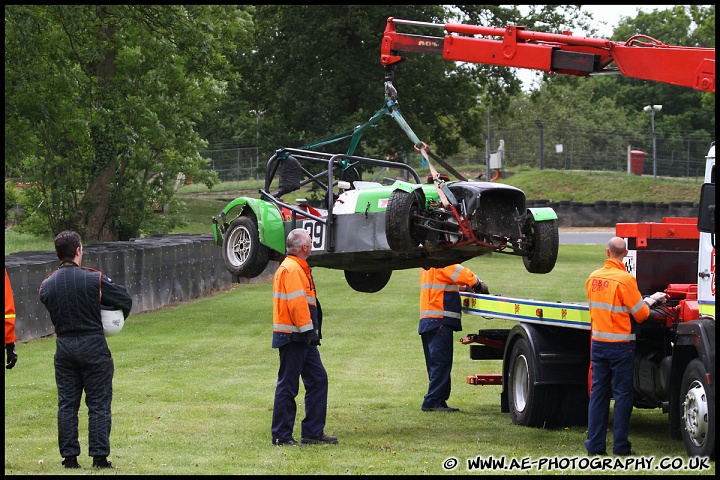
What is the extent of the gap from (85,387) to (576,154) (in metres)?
53.2

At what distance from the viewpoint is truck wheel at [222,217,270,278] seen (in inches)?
490

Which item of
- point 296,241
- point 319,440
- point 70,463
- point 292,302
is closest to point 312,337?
point 292,302

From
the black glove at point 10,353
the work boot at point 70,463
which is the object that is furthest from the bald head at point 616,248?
the black glove at point 10,353

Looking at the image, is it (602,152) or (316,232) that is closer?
(316,232)

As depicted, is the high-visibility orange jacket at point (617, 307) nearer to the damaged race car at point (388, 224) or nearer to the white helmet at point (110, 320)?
the damaged race car at point (388, 224)

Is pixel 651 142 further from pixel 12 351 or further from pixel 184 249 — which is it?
pixel 12 351

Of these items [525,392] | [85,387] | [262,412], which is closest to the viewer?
[85,387]

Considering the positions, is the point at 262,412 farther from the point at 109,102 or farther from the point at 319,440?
the point at 109,102

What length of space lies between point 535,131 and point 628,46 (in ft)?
164

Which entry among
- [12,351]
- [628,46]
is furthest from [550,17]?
[12,351]

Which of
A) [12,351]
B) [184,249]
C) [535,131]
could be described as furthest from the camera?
[535,131]

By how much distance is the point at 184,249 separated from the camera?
2517 cm

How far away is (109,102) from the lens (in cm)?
2628

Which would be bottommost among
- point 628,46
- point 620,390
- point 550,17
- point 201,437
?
point 201,437
